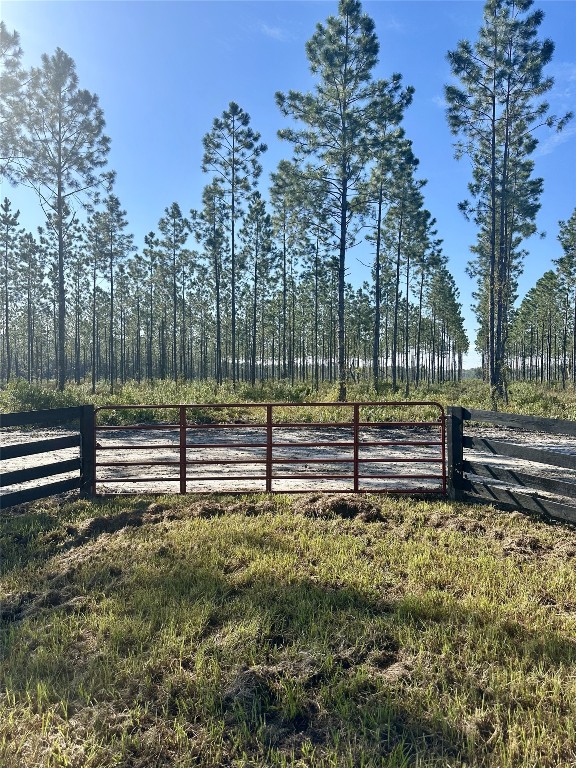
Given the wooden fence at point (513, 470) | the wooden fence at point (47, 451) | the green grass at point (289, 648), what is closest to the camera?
the green grass at point (289, 648)

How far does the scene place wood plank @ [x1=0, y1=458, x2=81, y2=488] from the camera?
19.5 feet

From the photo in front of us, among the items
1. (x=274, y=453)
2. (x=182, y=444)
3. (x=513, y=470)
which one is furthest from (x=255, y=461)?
(x=513, y=470)

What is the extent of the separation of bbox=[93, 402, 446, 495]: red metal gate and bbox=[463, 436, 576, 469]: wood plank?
66 cm

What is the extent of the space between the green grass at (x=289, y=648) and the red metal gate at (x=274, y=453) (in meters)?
1.60

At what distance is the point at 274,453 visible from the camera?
10.8 metres

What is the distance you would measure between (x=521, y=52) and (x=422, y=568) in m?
26.1

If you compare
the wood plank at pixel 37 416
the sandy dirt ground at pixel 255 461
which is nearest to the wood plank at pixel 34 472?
the sandy dirt ground at pixel 255 461

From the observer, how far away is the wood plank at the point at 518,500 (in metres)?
5.39

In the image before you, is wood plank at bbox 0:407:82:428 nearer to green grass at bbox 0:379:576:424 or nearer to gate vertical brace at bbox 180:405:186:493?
gate vertical brace at bbox 180:405:186:493

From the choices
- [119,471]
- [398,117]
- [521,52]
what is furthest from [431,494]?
[521,52]

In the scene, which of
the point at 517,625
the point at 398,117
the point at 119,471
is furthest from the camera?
the point at 398,117

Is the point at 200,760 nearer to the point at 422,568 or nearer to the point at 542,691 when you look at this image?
the point at 542,691

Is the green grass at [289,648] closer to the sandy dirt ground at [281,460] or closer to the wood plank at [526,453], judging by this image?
the wood plank at [526,453]

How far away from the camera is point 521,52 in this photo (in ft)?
65.5
